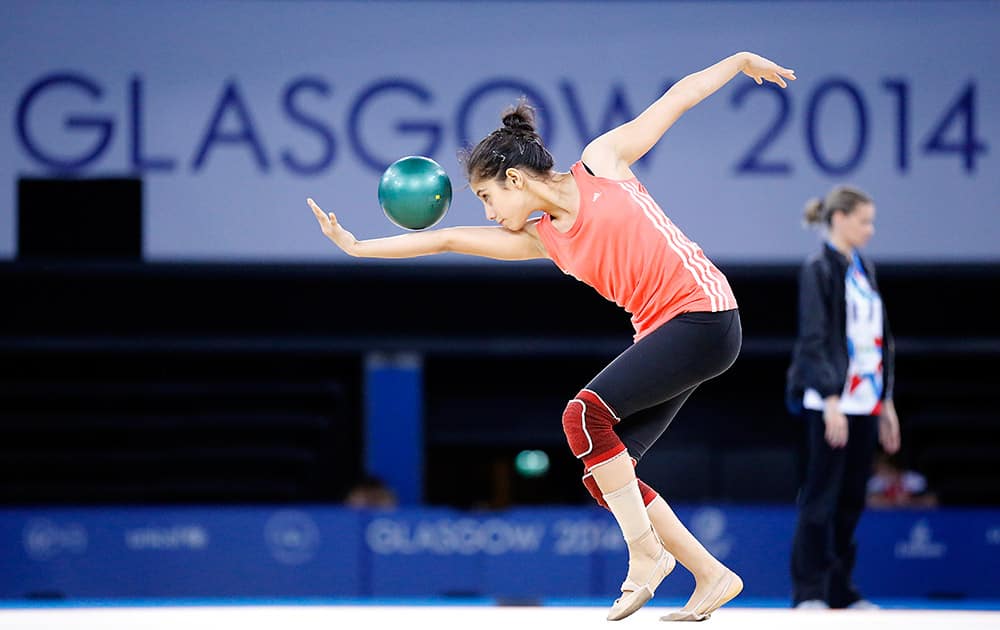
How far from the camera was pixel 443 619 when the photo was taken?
4.02m

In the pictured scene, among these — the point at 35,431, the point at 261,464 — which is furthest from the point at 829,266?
the point at 35,431

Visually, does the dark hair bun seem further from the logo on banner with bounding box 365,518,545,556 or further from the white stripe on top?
the logo on banner with bounding box 365,518,545,556

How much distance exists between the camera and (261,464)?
9.03 metres

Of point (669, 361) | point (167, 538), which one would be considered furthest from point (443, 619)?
point (167, 538)

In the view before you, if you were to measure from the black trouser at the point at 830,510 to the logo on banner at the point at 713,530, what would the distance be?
1979mm

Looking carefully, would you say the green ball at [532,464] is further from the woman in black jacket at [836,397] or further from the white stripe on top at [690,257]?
the white stripe on top at [690,257]

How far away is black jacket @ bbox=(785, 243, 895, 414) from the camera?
5176 mm

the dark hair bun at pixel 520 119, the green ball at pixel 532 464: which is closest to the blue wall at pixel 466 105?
the green ball at pixel 532 464

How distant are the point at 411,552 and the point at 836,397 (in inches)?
115

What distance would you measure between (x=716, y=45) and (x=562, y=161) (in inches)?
45.2

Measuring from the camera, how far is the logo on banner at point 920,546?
7312 mm

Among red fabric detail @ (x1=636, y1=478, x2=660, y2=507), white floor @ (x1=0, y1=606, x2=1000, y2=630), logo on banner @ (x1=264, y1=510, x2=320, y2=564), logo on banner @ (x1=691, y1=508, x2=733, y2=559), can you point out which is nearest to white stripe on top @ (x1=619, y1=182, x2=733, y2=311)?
red fabric detail @ (x1=636, y1=478, x2=660, y2=507)

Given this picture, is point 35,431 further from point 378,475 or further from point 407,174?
point 407,174

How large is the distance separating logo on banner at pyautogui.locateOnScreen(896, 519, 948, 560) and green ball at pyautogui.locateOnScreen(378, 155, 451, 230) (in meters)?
4.39
